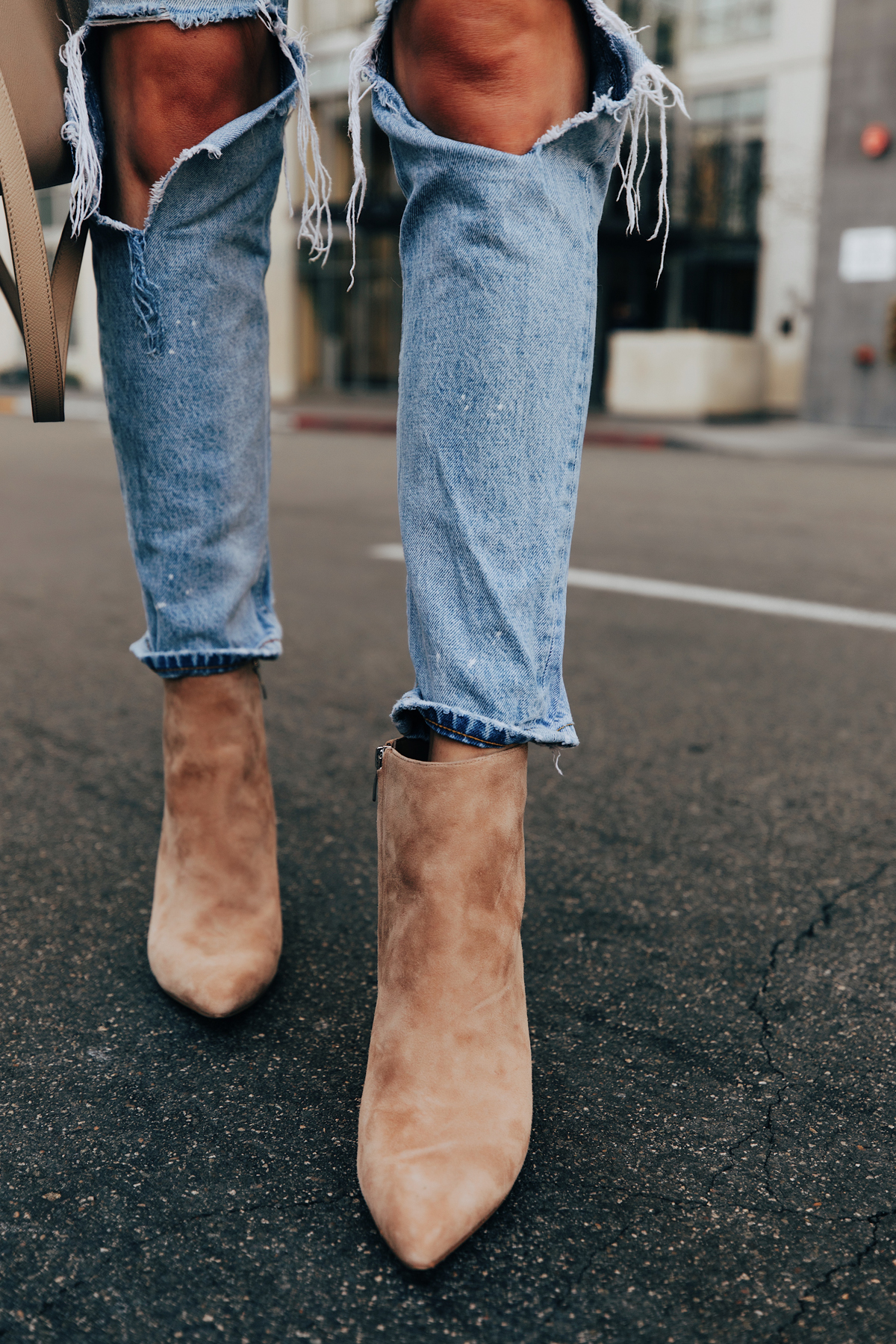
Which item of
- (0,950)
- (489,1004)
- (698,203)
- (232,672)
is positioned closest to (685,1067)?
(489,1004)

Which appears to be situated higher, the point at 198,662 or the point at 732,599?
the point at 198,662

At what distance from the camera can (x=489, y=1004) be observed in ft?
3.21

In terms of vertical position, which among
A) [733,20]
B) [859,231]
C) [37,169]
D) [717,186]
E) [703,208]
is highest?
[733,20]

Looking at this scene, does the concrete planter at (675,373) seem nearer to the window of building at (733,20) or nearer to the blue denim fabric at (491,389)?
the window of building at (733,20)

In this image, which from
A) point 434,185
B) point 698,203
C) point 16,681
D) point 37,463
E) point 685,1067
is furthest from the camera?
point 698,203

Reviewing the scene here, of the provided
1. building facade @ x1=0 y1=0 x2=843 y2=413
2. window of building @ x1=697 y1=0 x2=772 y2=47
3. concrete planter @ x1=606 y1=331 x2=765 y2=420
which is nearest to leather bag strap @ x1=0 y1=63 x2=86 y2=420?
concrete planter @ x1=606 y1=331 x2=765 y2=420

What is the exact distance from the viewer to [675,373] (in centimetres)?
1484

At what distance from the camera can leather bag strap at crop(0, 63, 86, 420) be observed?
3.38 feet

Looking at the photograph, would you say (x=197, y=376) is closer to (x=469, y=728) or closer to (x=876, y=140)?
(x=469, y=728)

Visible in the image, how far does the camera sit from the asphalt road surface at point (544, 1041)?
0.81 m

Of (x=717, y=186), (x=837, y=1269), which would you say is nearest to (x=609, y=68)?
(x=837, y=1269)

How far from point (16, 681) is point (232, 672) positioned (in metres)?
1.25

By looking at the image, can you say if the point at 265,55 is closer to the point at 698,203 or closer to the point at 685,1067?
the point at 685,1067

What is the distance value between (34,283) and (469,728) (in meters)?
0.55
